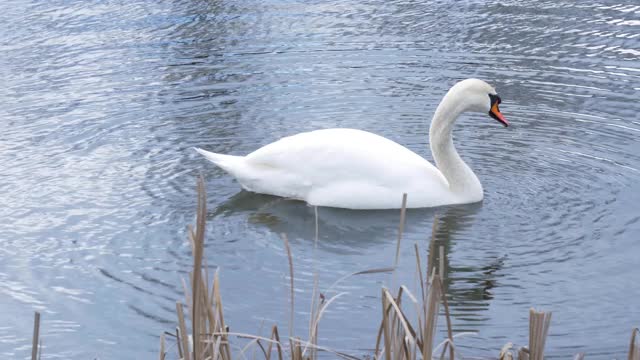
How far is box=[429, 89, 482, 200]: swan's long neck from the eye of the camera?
709cm

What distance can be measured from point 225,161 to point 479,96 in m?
1.69

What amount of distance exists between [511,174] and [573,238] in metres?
1.19

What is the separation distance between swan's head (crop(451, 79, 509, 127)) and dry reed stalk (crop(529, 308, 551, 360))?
12.1 feet

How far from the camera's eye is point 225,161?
7355mm

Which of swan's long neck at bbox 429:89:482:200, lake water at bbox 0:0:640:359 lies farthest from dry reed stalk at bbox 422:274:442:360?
swan's long neck at bbox 429:89:482:200

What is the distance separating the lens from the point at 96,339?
17.6ft

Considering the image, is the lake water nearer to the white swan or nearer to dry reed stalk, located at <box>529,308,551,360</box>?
the white swan

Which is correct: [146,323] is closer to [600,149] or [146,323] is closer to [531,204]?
[531,204]

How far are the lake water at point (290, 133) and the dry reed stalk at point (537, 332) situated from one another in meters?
1.48

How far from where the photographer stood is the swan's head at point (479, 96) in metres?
7.19

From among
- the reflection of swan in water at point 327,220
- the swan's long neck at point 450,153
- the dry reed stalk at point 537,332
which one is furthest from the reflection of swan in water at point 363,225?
the dry reed stalk at point 537,332

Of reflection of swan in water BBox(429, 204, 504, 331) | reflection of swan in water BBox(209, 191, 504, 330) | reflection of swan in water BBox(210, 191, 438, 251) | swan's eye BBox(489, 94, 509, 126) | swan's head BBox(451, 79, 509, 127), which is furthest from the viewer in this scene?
swan's eye BBox(489, 94, 509, 126)

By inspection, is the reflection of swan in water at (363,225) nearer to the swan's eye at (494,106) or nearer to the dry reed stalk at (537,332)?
the swan's eye at (494,106)

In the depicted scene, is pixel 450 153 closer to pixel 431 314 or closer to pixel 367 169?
pixel 367 169
